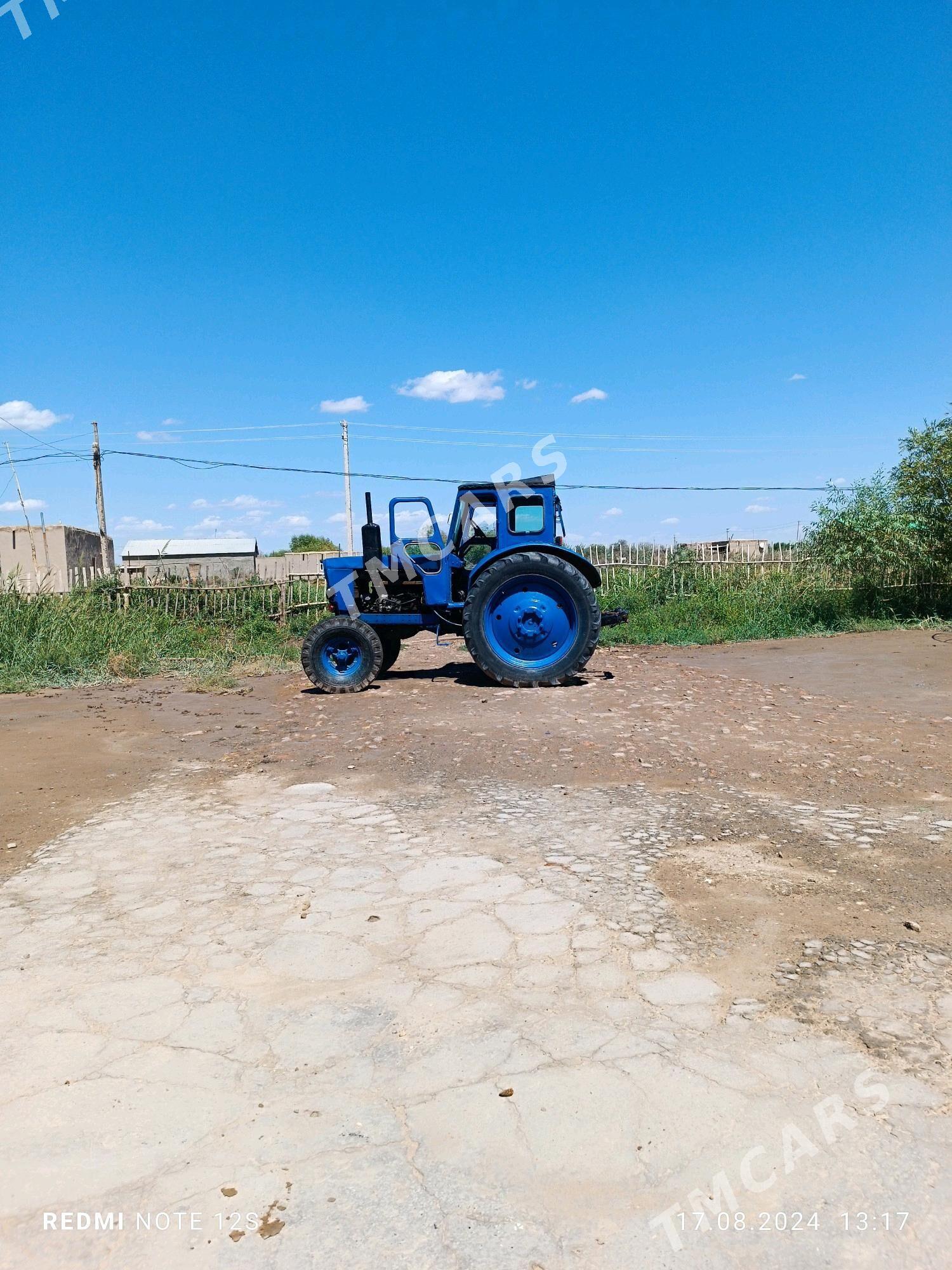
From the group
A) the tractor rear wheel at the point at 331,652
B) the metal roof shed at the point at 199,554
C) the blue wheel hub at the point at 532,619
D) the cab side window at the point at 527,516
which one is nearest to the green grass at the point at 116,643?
the tractor rear wheel at the point at 331,652

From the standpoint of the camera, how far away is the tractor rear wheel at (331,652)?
28.5 ft

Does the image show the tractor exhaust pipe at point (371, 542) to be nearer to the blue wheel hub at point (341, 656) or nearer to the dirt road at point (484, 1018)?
the blue wheel hub at point (341, 656)

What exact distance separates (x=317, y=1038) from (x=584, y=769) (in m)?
3.09

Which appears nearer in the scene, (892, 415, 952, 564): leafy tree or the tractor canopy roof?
the tractor canopy roof

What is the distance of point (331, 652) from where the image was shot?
8867 millimetres

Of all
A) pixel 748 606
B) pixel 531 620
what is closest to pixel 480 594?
pixel 531 620

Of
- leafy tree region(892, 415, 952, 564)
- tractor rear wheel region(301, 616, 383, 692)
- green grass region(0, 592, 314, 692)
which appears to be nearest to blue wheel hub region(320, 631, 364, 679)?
tractor rear wheel region(301, 616, 383, 692)

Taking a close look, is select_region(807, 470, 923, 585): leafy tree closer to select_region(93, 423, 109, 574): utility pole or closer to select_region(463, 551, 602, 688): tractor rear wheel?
select_region(463, 551, 602, 688): tractor rear wheel

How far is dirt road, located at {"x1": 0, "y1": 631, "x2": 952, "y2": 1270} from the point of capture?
1665 millimetres

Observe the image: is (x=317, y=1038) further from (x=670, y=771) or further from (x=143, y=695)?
(x=143, y=695)

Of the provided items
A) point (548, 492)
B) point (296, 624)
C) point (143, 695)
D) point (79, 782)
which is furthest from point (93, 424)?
point (79, 782)

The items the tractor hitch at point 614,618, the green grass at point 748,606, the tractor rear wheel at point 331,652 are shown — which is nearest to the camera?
the tractor rear wheel at point 331,652

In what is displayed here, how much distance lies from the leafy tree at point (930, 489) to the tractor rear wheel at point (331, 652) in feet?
36.2

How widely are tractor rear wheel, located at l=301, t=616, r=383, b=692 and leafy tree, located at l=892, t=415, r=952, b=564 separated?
11032 millimetres
